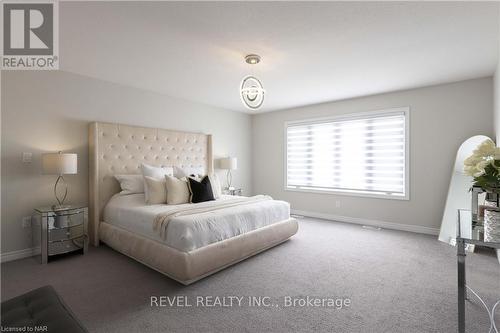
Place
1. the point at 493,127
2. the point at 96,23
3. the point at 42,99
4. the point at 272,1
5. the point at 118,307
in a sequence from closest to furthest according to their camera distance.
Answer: the point at 272,1
the point at 118,307
the point at 96,23
the point at 42,99
the point at 493,127

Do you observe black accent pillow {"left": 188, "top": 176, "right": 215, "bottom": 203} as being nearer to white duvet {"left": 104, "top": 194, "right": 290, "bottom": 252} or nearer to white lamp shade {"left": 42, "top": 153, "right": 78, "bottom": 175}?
white duvet {"left": 104, "top": 194, "right": 290, "bottom": 252}

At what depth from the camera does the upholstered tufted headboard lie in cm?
344

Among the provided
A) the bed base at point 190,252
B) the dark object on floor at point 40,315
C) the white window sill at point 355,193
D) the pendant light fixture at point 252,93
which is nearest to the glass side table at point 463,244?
the bed base at point 190,252

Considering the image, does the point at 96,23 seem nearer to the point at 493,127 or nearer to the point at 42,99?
the point at 42,99

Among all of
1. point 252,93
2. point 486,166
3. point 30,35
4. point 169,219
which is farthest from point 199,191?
point 486,166

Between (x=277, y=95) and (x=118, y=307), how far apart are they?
387 cm

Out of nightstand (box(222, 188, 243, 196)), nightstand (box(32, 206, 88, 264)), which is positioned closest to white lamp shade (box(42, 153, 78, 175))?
nightstand (box(32, 206, 88, 264))

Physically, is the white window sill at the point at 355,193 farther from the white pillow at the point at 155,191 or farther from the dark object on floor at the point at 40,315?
the dark object on floor at the point at 40,315

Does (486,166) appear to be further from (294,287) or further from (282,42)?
(282,42)

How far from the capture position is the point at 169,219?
2471 millimetres

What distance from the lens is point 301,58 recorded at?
2.89 meters

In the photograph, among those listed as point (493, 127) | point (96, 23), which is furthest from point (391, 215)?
point (96, 23)

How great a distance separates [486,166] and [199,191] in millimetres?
3016

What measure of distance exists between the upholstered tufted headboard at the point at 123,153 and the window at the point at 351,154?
7.74 feet
